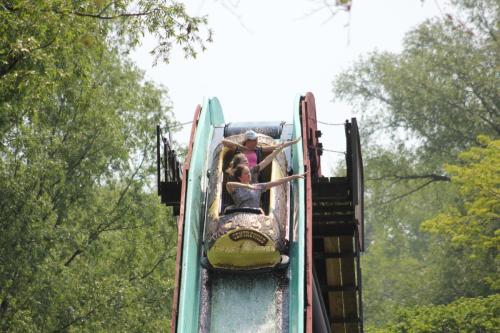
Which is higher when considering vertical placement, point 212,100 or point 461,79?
point 461,79

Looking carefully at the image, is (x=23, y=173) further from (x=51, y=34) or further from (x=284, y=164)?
(x=284, y=164)

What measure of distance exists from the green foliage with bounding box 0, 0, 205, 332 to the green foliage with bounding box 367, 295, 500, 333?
245 inches

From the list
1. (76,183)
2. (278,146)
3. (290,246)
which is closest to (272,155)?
(278,146)

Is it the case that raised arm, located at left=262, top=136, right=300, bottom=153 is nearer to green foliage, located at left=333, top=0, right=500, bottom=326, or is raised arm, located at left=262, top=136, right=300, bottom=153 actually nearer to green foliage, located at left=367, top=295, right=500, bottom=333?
green foliage, located at left=367, top=295, right=500, bottom=333

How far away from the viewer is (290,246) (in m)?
14.6

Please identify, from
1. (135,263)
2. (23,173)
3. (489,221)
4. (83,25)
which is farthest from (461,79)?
(83,25)

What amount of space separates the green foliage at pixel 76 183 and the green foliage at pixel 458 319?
6.22 meters

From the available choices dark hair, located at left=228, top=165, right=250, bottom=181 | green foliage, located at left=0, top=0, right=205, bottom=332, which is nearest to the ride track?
dark hair, located at left=228, top=165, right=250, bottom=181

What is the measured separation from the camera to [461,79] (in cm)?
4459

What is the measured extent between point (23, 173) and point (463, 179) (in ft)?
39.5

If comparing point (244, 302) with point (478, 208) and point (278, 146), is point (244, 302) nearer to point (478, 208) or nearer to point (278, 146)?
point (278, 146)

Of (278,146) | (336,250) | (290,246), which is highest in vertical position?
(278,146)

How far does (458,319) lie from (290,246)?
17590 mm

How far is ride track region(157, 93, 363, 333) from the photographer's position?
14.0m
